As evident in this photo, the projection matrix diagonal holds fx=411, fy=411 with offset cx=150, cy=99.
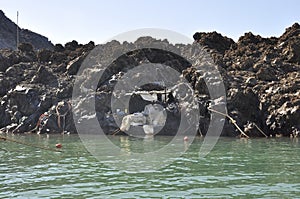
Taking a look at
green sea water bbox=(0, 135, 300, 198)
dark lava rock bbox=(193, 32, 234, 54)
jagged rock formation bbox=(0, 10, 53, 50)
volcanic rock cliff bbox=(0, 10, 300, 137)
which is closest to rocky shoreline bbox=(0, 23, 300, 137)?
volcanic rock cliff bbox=(0, 10, 300, 137)

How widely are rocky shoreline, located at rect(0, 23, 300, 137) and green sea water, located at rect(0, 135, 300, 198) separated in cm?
1191

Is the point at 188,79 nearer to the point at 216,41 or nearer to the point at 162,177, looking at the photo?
the point at 216,41

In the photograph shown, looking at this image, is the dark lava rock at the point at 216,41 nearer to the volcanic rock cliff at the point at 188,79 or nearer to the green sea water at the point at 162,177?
the volcanic rock cliff at the point at 188,79

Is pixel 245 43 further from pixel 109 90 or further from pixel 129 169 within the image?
pixel 129 169

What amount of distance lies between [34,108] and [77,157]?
22.3 meters

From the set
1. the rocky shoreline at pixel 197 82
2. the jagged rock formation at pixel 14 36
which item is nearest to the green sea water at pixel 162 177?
the rocky shoreline at pixel 197 82

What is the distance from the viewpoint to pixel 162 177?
14.0 meters

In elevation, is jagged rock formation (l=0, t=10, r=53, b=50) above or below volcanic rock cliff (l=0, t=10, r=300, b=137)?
above

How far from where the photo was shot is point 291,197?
1080 cm

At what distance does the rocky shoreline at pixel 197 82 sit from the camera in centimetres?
3256

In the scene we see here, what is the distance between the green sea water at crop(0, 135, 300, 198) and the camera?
11562 mm

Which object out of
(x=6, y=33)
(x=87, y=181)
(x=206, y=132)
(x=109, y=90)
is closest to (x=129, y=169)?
(x=87, y=181)

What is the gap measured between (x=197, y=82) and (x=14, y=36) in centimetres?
8276

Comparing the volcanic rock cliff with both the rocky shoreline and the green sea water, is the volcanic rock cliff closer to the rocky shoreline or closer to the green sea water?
the rocky shoreline
